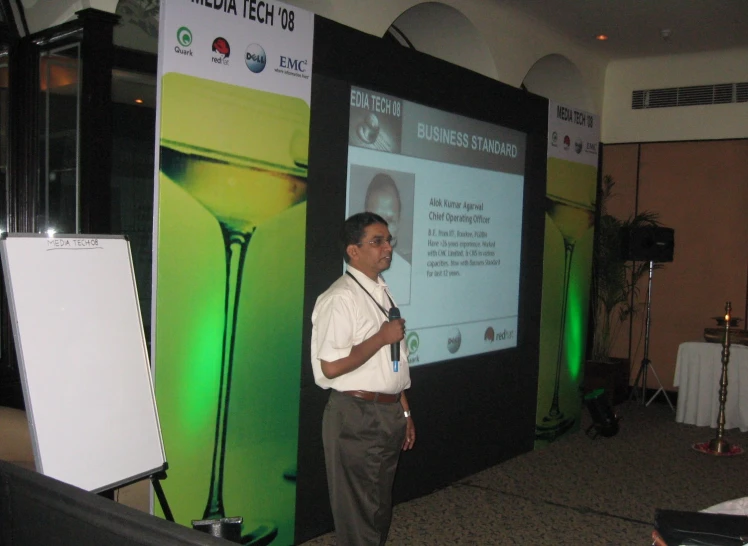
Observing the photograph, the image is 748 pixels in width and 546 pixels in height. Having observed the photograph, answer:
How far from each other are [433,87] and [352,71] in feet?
2.45

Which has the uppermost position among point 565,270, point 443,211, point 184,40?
point 184,40

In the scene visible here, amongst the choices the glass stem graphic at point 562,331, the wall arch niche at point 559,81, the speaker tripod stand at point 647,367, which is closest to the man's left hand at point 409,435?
the glass stem graphic at point 562,331

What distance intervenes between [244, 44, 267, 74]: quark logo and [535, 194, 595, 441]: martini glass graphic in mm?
3014

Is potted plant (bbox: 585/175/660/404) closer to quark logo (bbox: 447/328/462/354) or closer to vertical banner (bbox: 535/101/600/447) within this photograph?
vertical banner (bbox: 535/101/600/447)

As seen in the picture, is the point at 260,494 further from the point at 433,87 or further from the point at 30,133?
the point at 433,87

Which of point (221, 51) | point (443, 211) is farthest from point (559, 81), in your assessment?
point (221, 51)

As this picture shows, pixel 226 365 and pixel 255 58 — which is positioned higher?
pixel 255 58

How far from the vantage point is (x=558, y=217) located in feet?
18.2

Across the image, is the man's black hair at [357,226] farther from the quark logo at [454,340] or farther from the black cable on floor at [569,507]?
the black cable on floor at [569,507]

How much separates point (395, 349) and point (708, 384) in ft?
14.9

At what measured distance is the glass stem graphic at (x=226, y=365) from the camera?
119 inches

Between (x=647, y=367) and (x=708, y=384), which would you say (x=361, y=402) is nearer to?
(x=708, y=384)

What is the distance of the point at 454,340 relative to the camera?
4.46 m

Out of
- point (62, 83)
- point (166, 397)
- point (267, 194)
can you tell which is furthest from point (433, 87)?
point (166, 397)
